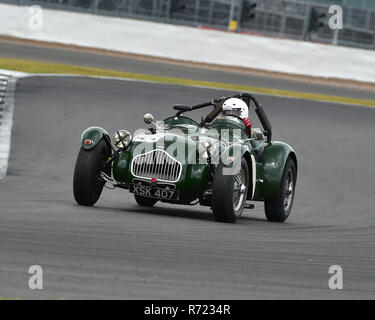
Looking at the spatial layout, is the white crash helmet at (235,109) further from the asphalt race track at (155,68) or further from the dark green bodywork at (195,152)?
the asphalt race track at (155,68)

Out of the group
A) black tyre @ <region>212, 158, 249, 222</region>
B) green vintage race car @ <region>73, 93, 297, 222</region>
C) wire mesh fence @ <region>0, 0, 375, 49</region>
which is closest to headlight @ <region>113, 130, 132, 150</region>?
green vintage race car @ <region>73, 93, 297, 222</region>

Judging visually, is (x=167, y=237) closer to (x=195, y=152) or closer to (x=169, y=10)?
(x=195, y=152)

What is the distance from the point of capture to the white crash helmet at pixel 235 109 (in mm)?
10039

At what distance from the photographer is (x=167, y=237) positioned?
710 cm

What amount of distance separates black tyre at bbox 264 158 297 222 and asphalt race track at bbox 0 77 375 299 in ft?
0.50

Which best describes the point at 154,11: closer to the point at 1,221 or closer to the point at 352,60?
the point at 352,60

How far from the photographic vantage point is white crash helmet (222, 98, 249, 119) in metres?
10.0

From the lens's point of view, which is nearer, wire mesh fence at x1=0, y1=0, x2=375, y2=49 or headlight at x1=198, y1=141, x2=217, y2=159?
headlight at x1=198, y1=141, x2=217, y2=159

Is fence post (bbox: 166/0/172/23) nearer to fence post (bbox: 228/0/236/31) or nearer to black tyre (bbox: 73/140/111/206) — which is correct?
fence post (bbox: 228/0/236/31)

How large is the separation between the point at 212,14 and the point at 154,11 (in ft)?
6.25

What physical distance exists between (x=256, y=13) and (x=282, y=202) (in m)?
19.3

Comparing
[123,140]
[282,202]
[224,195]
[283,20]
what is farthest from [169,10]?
[224,195]

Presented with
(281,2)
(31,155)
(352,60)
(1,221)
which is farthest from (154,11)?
(1,221)

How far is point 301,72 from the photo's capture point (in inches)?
1048
